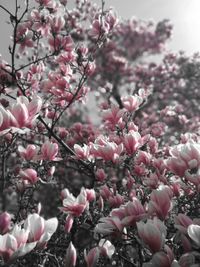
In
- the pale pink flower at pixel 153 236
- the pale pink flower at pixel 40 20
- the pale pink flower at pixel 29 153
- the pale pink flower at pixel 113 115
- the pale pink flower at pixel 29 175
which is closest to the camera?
the pale pink flower at pixel 153 236

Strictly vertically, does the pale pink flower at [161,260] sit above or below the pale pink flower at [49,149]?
below

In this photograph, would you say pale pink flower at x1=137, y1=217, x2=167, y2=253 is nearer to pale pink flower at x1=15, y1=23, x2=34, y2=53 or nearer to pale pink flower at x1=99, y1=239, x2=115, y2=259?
pale pink flower at x1=99, y1=239, x2=115, y2=259

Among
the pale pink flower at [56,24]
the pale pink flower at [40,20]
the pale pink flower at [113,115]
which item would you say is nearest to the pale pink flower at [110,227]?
the pale pink flower at [113,115]

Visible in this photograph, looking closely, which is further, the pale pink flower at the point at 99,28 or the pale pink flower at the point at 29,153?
the pale pink flower at the point at 99,28

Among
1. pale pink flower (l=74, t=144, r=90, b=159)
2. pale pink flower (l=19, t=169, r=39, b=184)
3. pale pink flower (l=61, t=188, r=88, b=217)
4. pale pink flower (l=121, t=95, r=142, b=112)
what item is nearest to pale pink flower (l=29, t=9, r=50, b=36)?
pale pink flower (l=121, t=95, r=142, b=112)

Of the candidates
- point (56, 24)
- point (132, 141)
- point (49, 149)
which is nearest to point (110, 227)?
point (132, 141)

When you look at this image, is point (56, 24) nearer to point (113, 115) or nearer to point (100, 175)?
point (113, 115)

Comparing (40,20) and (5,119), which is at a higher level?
(40,20)

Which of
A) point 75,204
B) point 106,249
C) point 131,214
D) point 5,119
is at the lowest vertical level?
point 106,249

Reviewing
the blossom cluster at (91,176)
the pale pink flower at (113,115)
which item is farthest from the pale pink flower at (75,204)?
the pale pink flower at (113,115)

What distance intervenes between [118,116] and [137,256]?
4.10ft

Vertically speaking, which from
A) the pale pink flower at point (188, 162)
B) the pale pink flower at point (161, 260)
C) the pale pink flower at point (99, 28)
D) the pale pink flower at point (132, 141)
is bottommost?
the pale pink flower at point (161, 260)

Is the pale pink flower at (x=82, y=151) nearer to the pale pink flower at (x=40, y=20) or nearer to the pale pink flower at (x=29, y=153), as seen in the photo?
the pale pink flower at (x=29, y=153)

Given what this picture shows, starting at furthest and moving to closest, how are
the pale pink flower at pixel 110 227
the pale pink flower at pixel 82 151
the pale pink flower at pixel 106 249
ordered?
the pale pink flower at pixel 82 151
the pale pink flower at pixel 106 249
the pale pink flower at pixel 110 227
